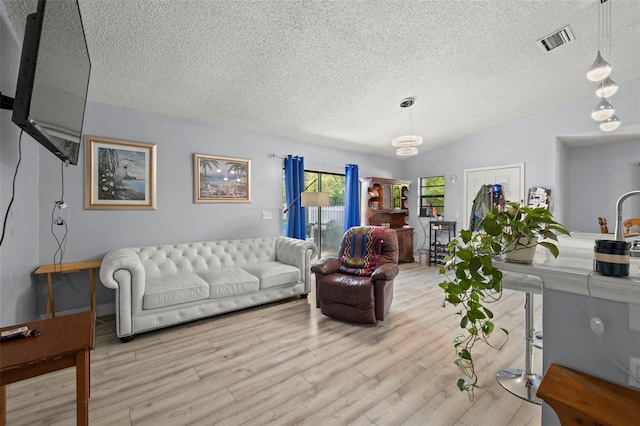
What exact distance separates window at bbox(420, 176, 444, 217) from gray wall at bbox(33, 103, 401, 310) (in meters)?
3.08

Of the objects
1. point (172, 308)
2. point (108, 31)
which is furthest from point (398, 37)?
point (172, 308)

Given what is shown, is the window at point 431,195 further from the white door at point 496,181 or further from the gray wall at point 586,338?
the gray wall at point 586,338

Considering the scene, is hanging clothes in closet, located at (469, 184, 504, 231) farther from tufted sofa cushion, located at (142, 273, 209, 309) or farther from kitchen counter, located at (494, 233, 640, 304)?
tufted sofa cushion, located at (142, 273, 209, 309)

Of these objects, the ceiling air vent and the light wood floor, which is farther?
the ceiling air vent

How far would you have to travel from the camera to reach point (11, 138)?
200 centimetres

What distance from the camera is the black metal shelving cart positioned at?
5.98 metres

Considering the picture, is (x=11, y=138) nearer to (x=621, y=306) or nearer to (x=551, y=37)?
(x=621, y=306)

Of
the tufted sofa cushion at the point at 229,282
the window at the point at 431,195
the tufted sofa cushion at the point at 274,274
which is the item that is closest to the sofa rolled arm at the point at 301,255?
the tufted sofa cushion at the point at 274,274

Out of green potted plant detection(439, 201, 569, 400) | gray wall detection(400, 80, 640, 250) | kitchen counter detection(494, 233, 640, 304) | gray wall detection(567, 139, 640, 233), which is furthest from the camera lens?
gray wall detection(567, 139, 640, 233)

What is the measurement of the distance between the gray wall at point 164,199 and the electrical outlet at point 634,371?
4025 millimetres

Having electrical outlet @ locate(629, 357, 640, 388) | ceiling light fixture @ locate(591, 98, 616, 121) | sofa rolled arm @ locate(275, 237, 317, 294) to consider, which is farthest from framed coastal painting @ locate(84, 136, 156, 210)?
ceiling light fixture @ locate(591, 98, 616, 121)

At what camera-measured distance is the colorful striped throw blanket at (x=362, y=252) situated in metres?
3.29

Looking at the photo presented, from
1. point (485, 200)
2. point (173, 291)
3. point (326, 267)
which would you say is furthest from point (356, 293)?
point (485, 200)

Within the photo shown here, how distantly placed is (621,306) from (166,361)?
9.01 ft
